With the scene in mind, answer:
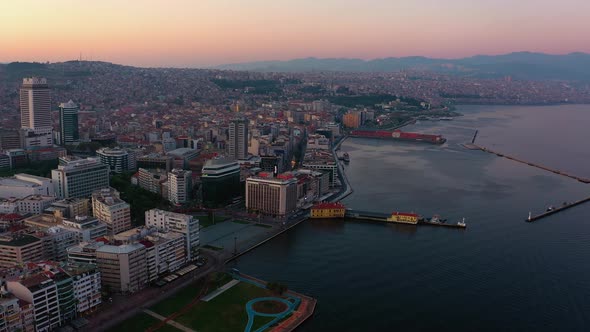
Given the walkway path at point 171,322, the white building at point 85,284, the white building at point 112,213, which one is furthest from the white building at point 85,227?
the walkway path at point 171,322

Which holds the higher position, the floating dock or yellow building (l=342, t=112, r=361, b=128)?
yellow building (l=342, t=112, r=361, b=128)

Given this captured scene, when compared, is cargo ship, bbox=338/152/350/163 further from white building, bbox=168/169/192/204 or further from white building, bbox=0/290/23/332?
white building, bbox=0/290/23/332

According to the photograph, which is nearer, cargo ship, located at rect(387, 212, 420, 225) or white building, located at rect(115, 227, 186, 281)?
white building, located at rect(115, 227, 186, 281)

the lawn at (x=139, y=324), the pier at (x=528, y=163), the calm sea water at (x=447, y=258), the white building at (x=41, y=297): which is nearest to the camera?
the white building at (x=41, y=297)

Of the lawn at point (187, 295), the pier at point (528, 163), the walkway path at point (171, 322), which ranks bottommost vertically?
the walkway path at point (171, 322)

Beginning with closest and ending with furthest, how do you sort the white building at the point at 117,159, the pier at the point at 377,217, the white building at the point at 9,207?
the white building at the point at 9,207 → the pier at the point at 377,217 → the white building at the point at 117,159

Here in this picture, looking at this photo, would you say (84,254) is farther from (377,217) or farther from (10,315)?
(377,217)

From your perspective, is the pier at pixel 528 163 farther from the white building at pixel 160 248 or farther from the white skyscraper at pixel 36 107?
the white skyscraper at pixel 36 107

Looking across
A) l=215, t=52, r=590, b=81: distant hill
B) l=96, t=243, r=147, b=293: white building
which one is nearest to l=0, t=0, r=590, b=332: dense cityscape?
l=96, t=243, r=147, b=293: white building
